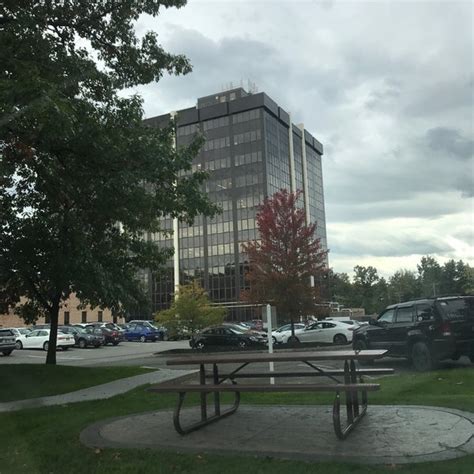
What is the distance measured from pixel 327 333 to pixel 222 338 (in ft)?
18.3

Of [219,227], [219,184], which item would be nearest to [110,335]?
[219,227]

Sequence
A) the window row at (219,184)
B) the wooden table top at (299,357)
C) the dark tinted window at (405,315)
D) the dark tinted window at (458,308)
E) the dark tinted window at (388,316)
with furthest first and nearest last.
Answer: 1. the window row at (219,184)
2. the dark tinted window at (388,316)
3. the dark tinted window at (405,315)
4. the dark tinted window at (458,308)
5. the wooden table top at (299,357)

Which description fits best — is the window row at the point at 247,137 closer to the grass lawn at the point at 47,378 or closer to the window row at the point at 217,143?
the window row at the point at 217,143

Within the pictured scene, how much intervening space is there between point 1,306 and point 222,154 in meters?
72.8

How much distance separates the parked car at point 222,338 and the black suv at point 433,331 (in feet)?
50.6

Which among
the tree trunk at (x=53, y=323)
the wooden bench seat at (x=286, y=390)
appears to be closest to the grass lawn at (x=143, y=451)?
the wooden bench seat at (x=286, y=390)

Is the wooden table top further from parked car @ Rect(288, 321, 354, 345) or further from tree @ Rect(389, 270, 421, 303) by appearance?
tree @ Rect(389, 270, 421, 303)

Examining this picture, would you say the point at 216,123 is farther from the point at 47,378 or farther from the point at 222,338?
the point at 47,378

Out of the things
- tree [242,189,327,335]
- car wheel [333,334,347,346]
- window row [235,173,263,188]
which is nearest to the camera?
tree [242,189,327,335]

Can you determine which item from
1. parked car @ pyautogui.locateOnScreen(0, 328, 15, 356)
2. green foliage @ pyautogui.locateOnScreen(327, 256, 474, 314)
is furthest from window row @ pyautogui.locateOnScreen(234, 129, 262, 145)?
parked car @ pyautogui.locateOnScreen(0, 328, 15, 356)

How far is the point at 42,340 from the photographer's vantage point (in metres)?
35.5

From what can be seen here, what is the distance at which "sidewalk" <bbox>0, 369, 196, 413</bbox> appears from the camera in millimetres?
10711

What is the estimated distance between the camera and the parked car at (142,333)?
45469 mm

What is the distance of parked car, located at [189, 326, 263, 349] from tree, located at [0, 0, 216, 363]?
46.0 feet
